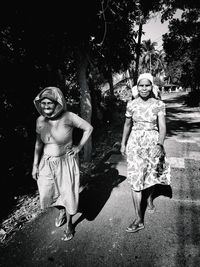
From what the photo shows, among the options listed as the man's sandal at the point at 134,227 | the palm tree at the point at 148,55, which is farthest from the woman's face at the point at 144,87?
the palm tree at the point at 148,55

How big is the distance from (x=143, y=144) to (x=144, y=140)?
6 centimetres

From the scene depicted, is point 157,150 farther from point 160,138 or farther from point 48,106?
point 48,106

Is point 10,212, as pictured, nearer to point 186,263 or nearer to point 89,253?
point 89,253

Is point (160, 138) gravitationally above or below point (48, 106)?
below

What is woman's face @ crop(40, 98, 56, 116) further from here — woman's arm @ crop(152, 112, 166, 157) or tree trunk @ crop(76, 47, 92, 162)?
tree trunk @ crop(76, 47, 92, 162)

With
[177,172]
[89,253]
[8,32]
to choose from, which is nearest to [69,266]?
[89,253]

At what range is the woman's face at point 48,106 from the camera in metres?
2.53

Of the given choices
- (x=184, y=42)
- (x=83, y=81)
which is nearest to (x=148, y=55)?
(x=184, y=42)

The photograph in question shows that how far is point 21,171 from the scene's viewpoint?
459 centimetres

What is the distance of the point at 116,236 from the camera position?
9.80ft

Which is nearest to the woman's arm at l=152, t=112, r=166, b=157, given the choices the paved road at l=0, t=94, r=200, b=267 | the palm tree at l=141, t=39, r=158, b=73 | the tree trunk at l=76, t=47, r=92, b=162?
the paved road at l=0, t=94, r=200, b=267

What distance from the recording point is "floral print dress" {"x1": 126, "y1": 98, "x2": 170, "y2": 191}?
286 centimetres

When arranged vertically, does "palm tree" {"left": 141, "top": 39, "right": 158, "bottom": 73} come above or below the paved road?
above

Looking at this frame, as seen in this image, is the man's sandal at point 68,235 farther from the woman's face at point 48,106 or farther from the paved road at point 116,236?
the woman's face at point 48,106
